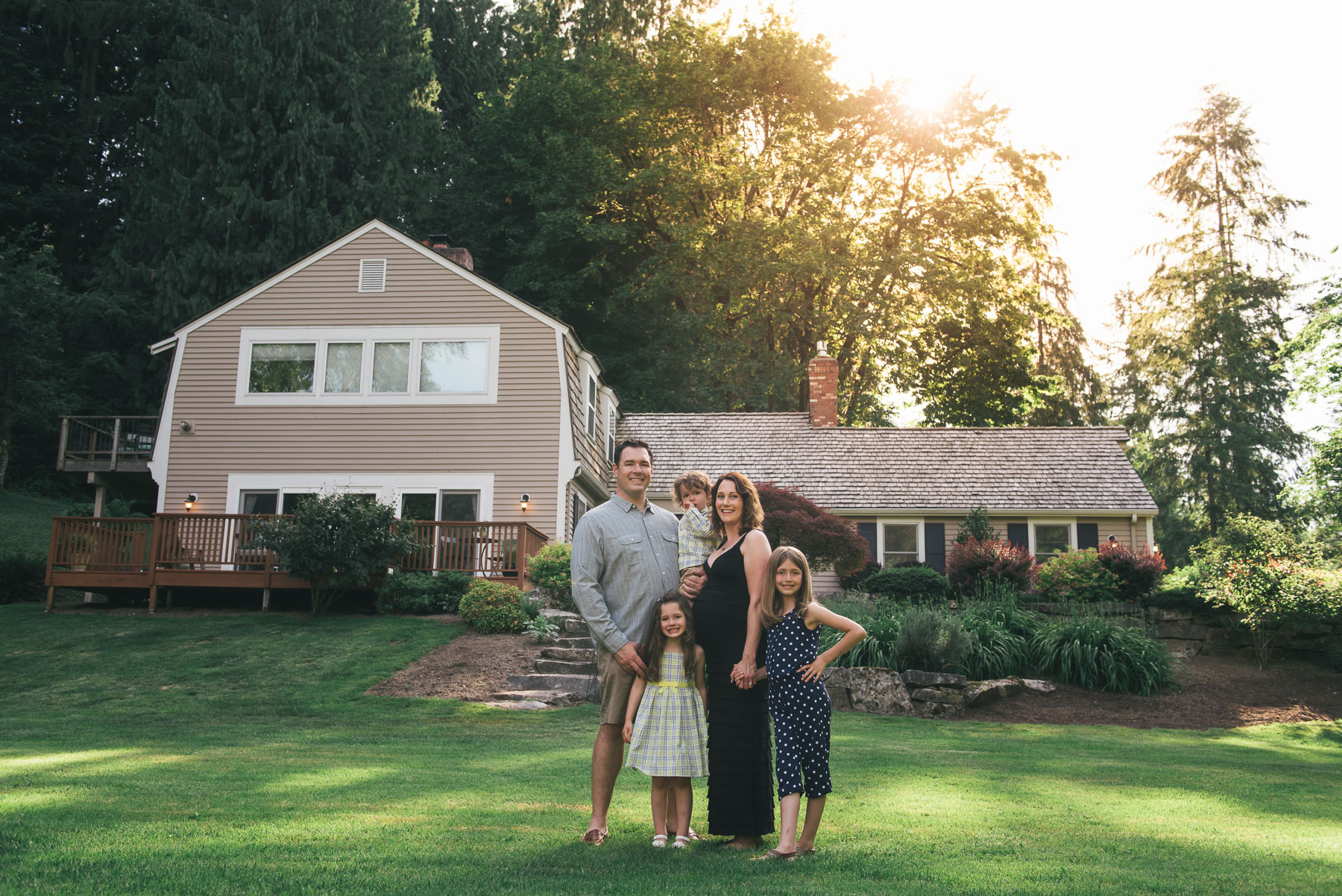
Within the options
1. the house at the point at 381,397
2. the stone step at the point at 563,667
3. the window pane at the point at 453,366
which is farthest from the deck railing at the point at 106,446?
the stone step at the point at 563,667

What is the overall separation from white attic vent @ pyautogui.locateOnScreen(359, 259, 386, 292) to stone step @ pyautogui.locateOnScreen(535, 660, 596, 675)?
9.24 meters

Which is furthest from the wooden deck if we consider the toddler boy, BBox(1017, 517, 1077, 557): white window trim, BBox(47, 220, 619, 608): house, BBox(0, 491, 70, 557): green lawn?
the toddler boy

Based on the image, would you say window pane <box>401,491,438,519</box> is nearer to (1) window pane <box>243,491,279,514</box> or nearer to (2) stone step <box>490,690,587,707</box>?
(1) window pane <box>243,491,279,514</box>

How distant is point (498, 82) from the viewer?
128ft

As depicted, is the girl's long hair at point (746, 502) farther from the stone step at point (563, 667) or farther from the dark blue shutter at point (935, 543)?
the dark blue shutter at point (935, 543)

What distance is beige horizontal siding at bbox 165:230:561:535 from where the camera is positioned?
1855 centimetres

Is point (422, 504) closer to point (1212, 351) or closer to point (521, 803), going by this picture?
point (521, 803)

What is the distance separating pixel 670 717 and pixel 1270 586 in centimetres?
1362

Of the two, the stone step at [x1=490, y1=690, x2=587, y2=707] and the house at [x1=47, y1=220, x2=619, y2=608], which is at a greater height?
the house at [x1=47, y1=220, x2=619, y2=608]

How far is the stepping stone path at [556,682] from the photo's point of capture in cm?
1159

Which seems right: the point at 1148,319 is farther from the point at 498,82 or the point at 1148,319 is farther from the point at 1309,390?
the point at 498,82

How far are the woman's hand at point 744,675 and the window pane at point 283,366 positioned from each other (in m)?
16.0

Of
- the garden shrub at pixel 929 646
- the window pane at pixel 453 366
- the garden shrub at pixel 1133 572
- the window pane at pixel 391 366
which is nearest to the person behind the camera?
the garden shrub at pixel 929 646

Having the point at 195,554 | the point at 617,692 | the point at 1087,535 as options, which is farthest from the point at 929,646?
the point at 195,554
